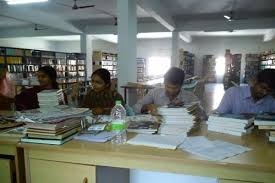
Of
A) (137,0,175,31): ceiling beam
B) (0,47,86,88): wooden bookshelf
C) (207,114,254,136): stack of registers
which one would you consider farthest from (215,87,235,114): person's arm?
(0,47,86,88): wooden bookshelf

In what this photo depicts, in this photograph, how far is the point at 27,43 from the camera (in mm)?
12602

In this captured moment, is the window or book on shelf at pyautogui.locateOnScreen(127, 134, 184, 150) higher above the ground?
the window

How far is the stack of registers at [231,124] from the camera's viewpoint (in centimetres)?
145

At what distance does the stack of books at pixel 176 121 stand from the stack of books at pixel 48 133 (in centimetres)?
56

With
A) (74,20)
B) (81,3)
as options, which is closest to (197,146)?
(81,3)

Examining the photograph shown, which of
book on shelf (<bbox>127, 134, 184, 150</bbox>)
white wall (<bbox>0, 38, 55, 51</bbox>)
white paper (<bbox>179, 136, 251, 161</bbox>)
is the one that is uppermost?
white wall (<bbox>0, 38, 55, 51</bbox>)

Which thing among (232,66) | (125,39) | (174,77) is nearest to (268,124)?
(174,77)

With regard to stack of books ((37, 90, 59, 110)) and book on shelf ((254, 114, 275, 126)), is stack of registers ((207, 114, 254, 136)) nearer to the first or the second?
book on shelf ((254, 114, 275, 126))

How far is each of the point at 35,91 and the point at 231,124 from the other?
1.87 metres

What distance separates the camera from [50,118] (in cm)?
145

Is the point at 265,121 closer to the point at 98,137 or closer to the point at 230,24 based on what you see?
the point at 98,137

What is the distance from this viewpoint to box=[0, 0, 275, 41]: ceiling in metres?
6.56

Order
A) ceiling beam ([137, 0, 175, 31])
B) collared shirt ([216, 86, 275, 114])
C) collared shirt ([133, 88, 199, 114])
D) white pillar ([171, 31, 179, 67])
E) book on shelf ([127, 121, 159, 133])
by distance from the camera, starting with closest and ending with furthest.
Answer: book on shelf ([127, 121, 159, 133])
collared shirt ([216, 86, 275, 114])
collared shirt ([133, 88, 199, 114])
ceiling beam ([137, 0, 175, 31])
white pillar ([171, 31, 179, 67])

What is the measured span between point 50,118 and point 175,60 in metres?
7.94
